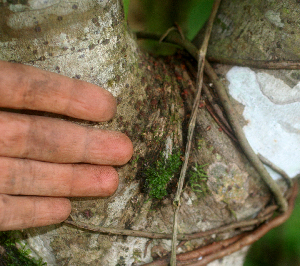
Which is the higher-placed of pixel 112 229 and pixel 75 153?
pixel 75 153

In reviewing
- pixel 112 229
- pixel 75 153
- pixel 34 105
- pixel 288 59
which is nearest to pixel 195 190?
pixel 112 229

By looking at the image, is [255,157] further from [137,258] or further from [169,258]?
[137,258]

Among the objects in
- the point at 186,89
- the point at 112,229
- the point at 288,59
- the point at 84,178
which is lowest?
the point at 112,229

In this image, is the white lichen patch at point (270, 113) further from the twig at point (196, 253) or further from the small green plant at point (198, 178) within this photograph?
the twig at point (196, 253)

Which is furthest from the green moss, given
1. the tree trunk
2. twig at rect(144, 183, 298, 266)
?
twig at rect(144, 183, 298, 266)

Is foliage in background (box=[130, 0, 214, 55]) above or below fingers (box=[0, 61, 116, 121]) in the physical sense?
above

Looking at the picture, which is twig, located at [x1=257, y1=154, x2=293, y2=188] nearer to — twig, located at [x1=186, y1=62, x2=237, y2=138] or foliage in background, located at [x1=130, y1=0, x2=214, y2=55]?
twig, located at [x1=186, y1=62, x2=237, y2=138]

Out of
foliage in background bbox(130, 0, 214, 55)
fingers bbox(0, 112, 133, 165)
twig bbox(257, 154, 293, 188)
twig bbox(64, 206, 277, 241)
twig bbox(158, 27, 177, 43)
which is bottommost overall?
twig bbox(64, 206, 277, 241)

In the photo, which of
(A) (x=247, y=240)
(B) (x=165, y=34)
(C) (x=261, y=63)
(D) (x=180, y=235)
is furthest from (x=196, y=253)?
(B) (x=165, y=34)
